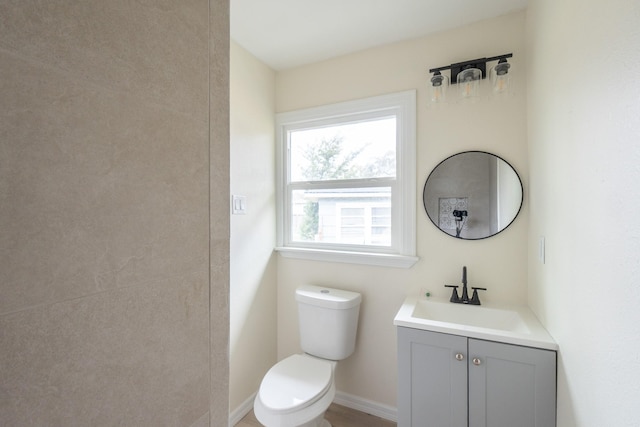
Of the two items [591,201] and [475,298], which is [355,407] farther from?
[591,201]

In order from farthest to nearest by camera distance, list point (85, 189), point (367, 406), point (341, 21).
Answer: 1. point (367, 406)
2. point (341, 21)
3. point (85, 189)

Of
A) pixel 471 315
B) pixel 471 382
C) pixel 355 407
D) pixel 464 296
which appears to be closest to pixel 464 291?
pixel 464 296

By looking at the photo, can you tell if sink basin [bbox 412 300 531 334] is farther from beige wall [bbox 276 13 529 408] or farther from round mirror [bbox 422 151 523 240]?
round mirror [bbox 422 151 523 240]

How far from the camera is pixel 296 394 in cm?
148

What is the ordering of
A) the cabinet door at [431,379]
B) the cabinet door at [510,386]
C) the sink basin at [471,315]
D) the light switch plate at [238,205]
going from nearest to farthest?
1. the cabinet door at [510,386]
2. the cabinet door at [431,379]
3. the sink basin at [471,315]
4. the light switch plate at [238,205]

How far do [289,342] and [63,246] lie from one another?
6.85ft

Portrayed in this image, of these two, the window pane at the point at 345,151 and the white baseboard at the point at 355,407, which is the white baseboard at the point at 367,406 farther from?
the window pane at the point at 345,151

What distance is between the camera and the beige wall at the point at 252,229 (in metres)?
1.87

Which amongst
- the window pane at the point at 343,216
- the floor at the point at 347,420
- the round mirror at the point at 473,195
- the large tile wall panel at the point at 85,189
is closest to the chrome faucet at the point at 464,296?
the round mirror at the point at 473,195

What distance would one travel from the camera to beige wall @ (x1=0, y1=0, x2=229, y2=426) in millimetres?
339

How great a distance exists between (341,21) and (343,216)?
3.99 feet

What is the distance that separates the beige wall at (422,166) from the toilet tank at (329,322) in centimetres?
14

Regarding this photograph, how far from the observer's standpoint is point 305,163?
2248mm

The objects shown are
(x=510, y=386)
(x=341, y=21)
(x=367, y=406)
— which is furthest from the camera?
(x=367, y=406)
